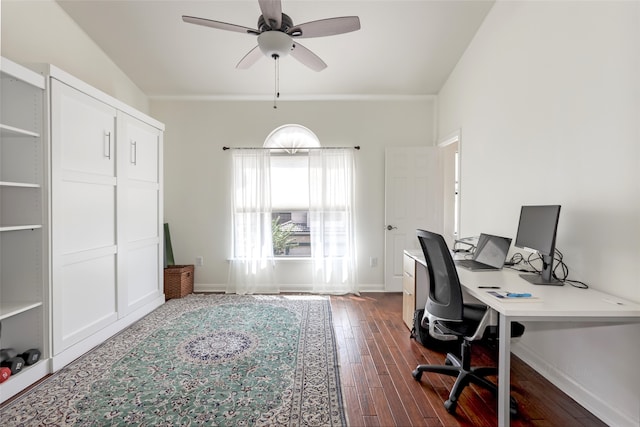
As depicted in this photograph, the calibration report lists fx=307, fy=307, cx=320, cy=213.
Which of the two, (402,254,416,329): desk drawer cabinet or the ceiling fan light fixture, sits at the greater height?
the ceiling fan light fixture

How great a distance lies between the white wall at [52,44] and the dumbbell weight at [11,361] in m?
1.95

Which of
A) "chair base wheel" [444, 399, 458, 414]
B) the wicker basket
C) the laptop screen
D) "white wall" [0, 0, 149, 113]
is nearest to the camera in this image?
"chair base wheel" [444, 399, 458, 414]

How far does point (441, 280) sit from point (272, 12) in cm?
210

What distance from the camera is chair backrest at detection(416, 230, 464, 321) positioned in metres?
1.85

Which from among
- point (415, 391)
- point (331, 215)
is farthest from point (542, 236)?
point (331, 215)

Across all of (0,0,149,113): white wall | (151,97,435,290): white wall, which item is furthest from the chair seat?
(0,0,149,113): white wall

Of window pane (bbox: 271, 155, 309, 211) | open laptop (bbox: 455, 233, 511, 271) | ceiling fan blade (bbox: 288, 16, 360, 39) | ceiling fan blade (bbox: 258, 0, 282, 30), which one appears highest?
ceiling fan blade (bbox: 258, 0, 282, 30)

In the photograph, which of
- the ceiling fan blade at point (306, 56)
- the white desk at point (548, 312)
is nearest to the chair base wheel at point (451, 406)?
the white desk at point (548, 312)

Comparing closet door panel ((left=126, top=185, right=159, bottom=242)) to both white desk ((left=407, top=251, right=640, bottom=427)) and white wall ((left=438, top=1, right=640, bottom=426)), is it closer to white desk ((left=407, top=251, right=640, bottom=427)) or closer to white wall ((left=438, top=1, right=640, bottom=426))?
white desk ((left=407, top=251, right=640, bottom=427))

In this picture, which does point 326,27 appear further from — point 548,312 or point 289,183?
point 289,183

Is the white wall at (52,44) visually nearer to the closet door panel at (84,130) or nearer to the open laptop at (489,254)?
the closet door panel at (84,130)

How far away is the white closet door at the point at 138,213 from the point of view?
2961mm

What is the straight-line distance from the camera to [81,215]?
2473 millimetres

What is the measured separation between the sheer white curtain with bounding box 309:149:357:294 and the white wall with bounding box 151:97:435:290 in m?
0.17
